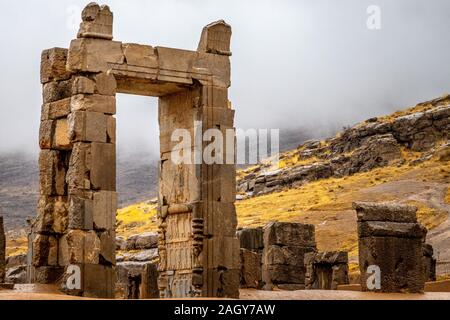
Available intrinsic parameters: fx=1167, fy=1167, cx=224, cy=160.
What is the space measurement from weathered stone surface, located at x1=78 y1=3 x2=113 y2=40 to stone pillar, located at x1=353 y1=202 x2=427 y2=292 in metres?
5.39

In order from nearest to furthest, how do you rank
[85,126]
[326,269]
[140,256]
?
[85,126]
[326,269]
[140,256]

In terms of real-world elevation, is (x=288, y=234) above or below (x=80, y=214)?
above

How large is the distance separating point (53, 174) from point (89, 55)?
7.63 feet

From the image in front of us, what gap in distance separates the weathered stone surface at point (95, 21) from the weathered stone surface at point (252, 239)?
8.12 m

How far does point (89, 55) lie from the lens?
2020 cm

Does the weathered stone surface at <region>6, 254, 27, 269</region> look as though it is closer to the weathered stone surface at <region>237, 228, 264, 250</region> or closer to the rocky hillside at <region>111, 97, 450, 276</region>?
the weathered stone surface at <region>237, 228, 264, 250</region>

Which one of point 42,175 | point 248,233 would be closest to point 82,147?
point 42,175

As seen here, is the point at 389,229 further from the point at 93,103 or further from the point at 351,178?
the point at 351,178

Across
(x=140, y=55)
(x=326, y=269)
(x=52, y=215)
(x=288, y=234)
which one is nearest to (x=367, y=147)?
(x=326, y=269)

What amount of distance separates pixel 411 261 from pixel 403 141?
137 feet

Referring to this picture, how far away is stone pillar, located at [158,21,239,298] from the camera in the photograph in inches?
835

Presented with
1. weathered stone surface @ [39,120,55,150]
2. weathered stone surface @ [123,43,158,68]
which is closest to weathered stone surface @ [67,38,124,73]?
A: weathered stone surface @ [123,43,158,68]

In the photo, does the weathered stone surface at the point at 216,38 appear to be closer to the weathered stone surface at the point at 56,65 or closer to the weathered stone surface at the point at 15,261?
the weathered stone surface at the point at 56,65

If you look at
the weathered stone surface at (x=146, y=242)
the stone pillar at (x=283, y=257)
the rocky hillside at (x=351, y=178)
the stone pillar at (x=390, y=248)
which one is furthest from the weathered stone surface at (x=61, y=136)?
the rocky hillside at (x=351, y=178)
